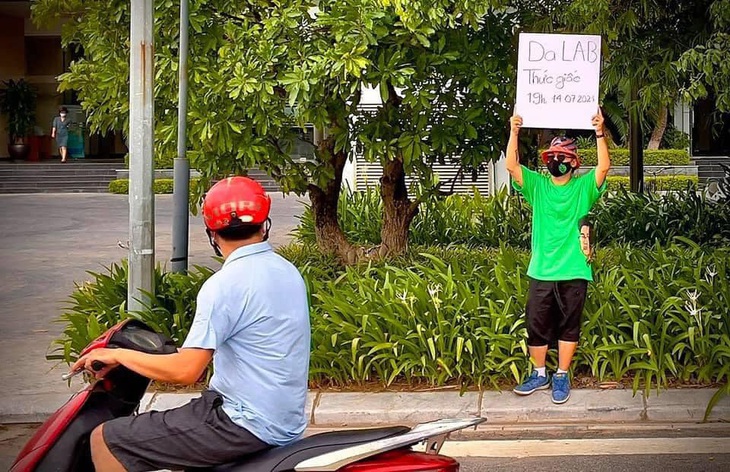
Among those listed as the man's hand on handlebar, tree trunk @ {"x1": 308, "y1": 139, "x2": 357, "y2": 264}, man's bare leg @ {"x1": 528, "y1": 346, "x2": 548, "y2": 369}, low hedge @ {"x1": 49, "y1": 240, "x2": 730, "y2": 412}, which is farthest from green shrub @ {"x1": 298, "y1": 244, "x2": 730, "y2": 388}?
the man's hand on handlebar

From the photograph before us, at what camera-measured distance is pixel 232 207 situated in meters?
3.85

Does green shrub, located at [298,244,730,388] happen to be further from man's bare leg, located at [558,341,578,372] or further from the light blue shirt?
the light blue shirt

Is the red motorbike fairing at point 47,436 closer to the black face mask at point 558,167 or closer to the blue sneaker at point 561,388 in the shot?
the blue sneaker at point 561,388

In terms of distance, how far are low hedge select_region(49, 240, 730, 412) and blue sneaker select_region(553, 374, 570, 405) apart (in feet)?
0.98

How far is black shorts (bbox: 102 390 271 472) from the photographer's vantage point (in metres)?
3.74

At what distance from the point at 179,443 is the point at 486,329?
3.95 m

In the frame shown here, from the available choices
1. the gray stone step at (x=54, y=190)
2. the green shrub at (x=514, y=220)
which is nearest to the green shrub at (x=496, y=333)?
the green shrub at (x=514, y=220)

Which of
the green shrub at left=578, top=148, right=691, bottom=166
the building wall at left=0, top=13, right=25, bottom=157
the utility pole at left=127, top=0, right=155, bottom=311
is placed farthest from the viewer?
the building wall at left=0, top=13, right=25, bottom=157

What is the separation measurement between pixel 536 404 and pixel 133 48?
384 cm

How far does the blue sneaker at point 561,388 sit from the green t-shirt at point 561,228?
25.6 inches

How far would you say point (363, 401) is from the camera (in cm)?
719

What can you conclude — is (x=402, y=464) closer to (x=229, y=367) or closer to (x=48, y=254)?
(x=229, y=367)

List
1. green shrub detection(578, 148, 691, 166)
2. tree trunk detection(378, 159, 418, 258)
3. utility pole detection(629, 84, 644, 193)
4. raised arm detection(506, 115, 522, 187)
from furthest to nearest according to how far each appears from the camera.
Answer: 1. green shrub detection(578, 148, 691, 166)
2. utility pole detection(629, 84, 644, 193)
3. tree trunk detection(378, 159, 418, 258)
4. raised arm detection(506, 115, 522, 187)

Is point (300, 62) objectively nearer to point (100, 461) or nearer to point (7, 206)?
point (100, 461)
